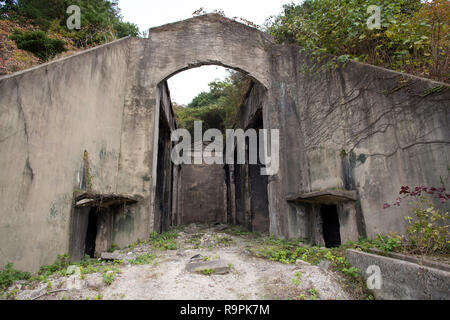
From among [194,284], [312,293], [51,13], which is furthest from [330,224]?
[51,13]

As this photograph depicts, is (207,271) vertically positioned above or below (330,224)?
below

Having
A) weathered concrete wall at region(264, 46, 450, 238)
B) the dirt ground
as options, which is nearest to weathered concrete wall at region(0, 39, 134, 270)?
the dirt ground

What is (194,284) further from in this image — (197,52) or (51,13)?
(51,13)

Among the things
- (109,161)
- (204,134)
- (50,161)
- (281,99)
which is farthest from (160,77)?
(204,134)

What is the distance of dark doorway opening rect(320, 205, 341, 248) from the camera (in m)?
6.53

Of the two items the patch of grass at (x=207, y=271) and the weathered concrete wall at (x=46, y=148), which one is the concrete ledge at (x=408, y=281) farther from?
the weathered concrete wall at (x=46, y=148)

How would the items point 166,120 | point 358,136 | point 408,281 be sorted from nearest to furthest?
point 408,281
point 358,136
point 166,120

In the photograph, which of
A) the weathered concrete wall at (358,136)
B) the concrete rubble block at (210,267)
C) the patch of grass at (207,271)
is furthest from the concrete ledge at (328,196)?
the patch of grass at (207,271)

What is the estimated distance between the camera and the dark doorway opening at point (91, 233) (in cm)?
596

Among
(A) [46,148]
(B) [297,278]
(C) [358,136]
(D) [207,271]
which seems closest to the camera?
(B) [297,278]

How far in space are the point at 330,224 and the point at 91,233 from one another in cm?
584

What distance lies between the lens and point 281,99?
782 centimetres

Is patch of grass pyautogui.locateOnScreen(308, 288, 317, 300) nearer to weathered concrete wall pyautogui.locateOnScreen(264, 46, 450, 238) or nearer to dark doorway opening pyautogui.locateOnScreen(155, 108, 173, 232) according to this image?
weathered concrete wall pyautogui.locateOnScreen(264, 46, 450, 238)

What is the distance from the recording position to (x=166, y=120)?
10.1 meters
